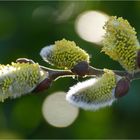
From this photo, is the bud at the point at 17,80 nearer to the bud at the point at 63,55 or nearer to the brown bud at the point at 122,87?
the bud at the point at 63,55

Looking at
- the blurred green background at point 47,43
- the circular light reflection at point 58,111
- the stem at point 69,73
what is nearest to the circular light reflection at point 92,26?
the blurred green background at point 47,43

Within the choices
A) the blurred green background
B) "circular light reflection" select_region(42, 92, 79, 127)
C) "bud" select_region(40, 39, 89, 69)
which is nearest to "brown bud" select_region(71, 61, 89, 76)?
"bud" select_region(40, 39, 89, 69)

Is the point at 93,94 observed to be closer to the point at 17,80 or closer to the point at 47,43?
the point at 17,80

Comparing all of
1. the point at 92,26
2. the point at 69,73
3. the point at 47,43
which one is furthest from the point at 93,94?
the point at 92,26

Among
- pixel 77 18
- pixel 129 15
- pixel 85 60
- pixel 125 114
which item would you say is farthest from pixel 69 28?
pixel 85 60

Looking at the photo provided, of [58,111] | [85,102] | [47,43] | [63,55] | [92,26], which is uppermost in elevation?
[92,26]
